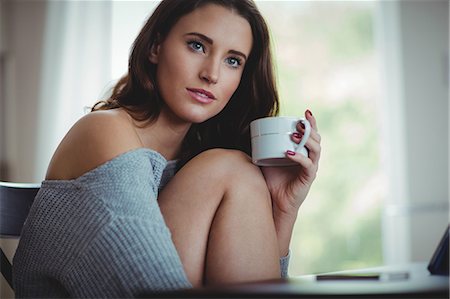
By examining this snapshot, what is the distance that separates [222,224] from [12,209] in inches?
17.1

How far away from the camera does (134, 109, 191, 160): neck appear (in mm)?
1311

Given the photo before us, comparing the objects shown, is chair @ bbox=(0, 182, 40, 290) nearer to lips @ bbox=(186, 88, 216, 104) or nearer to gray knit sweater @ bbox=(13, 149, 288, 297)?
gray knit sweater @ bbox=(13, 149, 288, 297)

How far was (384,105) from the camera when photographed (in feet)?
10.7

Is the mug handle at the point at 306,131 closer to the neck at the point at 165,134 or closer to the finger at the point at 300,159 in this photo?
the finger at the point at 300,159

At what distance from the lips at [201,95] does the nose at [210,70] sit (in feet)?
0.09

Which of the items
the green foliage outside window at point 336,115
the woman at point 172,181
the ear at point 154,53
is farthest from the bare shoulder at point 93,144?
the green foliage outside window at point 336,115

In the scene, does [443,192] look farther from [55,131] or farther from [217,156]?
[217,156]

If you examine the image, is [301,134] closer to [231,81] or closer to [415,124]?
[231,81]

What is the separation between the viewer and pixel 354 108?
11.1 feet

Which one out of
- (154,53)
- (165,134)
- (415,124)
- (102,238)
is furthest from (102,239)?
(415,124)

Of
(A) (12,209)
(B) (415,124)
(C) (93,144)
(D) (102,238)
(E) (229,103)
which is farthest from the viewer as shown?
(B) (415,124)

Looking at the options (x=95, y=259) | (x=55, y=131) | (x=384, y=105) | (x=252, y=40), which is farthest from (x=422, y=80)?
(x=95, y=259)

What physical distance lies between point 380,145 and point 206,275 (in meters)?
2.40

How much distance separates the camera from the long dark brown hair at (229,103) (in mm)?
1339
